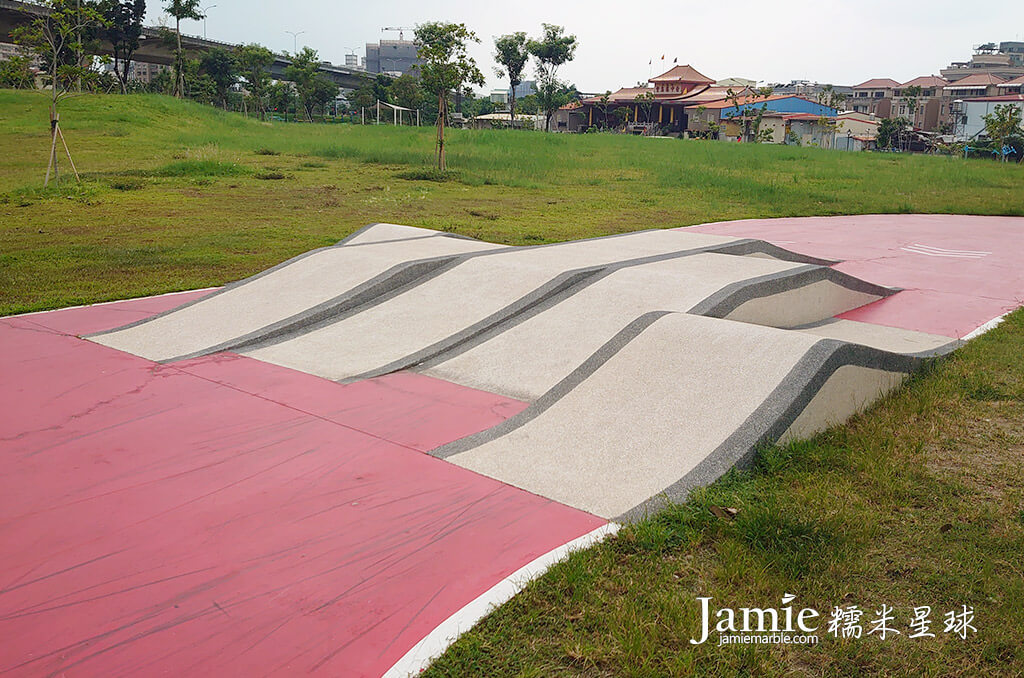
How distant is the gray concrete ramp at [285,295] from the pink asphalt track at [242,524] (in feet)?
3.19

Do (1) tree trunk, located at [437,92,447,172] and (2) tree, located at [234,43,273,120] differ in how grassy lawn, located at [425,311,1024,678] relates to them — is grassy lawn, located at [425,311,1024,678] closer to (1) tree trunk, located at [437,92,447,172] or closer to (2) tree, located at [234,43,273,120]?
(1) tree trunk, located at [437,92,447,172]

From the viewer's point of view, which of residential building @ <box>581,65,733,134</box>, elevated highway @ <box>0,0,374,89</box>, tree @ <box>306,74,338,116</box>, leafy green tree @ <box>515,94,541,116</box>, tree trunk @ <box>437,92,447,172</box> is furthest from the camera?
leafy green tree @ <box>515,94,541,116</box>

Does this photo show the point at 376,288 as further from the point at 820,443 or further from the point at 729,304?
the point at 820,443

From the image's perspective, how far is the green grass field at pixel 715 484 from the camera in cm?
266

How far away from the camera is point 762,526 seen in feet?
10.8

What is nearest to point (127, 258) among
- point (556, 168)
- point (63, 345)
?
point (63, 345)

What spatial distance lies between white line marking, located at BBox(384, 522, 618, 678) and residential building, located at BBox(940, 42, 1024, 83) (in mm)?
111346

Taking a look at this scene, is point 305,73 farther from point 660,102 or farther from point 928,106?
point 928,106

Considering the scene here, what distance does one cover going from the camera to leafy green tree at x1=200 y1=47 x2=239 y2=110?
55719 mm

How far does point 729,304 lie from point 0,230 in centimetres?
1053

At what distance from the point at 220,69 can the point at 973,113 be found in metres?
60.3

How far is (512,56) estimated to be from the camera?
58.2 m

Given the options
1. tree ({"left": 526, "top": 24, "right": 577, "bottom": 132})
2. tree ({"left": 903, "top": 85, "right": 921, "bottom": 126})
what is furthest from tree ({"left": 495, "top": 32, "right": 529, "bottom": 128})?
tree ({"left": 903, "top": 85, "right": 921, "bottom": 126})

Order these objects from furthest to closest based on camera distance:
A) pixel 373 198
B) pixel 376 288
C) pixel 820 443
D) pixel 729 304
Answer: pixel 373 198 → pixel 376 288 → pixel 729 304 → pixel 820 443
